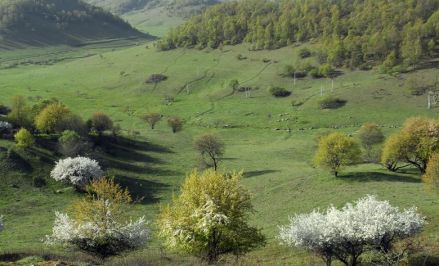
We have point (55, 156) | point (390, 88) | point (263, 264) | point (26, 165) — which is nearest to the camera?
point (263, 264)

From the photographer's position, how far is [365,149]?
9644 centimetres

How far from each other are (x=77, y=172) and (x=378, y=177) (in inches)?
1762

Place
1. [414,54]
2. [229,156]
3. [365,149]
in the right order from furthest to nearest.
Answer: [414,54], [229,156], [365,149]

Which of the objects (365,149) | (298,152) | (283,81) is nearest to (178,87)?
(283,81)

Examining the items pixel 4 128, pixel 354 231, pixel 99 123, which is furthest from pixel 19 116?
pixel 354 231

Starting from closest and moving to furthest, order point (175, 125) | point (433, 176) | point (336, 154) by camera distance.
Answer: point (433, 176)
point (336, 154)
point (175, 125)

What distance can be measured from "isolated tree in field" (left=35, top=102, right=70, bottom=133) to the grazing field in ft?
20.1

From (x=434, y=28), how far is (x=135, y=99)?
108 metres

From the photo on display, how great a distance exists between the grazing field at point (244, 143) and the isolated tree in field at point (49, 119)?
612cm

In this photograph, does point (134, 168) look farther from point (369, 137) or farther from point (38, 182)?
point (369, 137)

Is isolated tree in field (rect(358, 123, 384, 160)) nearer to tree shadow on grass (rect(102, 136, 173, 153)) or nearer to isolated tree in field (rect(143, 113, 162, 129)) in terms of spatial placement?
tree shadow on grass (rect(102, 136, 173, 153))

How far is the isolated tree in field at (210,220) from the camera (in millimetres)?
38688

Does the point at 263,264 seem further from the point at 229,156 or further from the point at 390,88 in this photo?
the point at 390,88

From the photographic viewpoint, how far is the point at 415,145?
7419 centimetres
